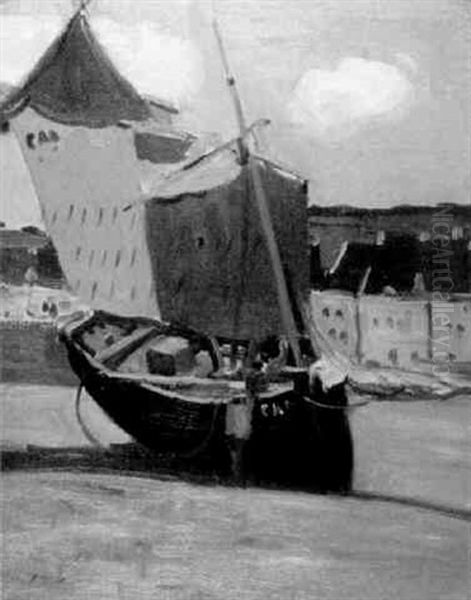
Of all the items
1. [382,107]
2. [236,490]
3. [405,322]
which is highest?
[382,107]

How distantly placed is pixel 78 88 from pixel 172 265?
1.11 ft

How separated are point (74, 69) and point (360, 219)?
0.54 m

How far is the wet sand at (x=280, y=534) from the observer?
169cm

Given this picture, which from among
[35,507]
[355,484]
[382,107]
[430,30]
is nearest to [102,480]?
[35,507]

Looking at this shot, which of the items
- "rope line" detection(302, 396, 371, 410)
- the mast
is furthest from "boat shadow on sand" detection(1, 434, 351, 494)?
the mast

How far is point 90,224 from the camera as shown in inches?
71.1

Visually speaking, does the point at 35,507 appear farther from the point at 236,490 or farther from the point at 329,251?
the point at 329,251

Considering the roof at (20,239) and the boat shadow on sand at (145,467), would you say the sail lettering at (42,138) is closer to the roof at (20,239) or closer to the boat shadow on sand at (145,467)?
the roof at (20,239)

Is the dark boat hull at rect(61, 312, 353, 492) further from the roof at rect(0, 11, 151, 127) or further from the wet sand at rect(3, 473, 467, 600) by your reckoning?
the roof at rect(0, 11, 151, 127)

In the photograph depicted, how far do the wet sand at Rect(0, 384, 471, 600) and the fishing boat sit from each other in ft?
0.20

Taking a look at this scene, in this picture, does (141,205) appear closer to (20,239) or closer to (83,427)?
(20,239)

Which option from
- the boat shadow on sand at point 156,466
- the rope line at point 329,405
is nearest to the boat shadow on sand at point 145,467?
the boat shadow on sand at point 156,466

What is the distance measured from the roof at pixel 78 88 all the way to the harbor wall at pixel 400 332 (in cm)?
47

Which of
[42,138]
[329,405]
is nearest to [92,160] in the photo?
[42,138]
